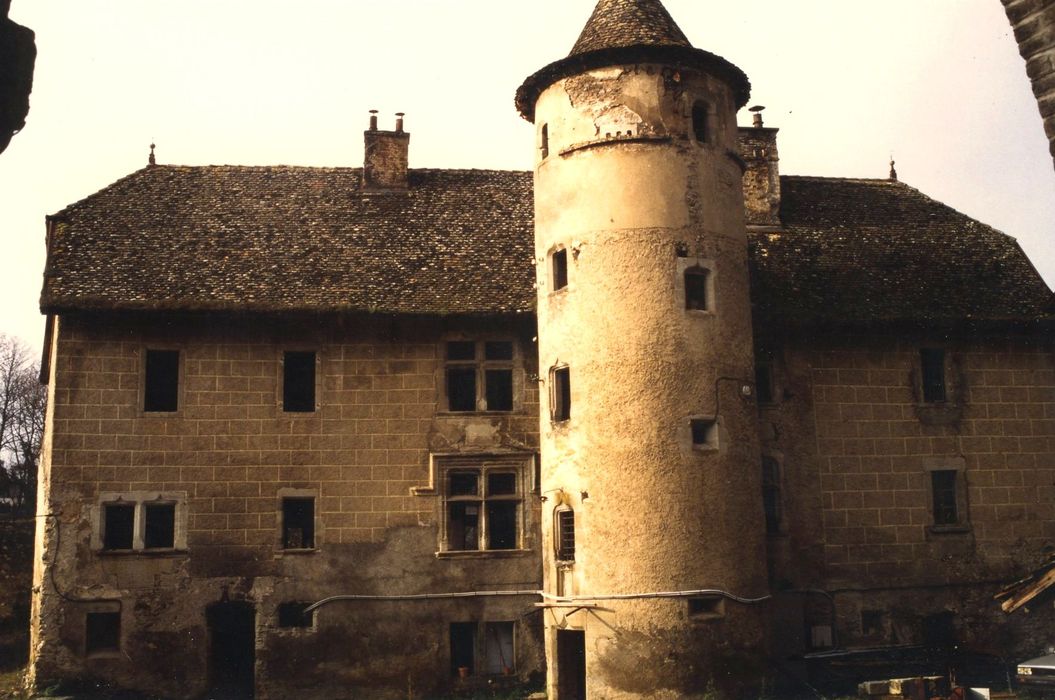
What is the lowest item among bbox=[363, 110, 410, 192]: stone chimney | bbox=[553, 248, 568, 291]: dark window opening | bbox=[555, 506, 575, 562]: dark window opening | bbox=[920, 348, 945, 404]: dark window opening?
bbox=[555, 506, 575, 562]: dark window opening

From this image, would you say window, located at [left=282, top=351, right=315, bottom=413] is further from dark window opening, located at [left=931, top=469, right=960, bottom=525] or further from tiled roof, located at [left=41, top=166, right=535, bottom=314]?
dark window opening, located at [left=931, top=469, right=960, bottom=525]

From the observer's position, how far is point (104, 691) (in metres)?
21.2

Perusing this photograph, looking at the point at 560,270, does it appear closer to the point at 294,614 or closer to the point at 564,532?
the point at 564,532

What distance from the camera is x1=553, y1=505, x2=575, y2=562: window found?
20875mm

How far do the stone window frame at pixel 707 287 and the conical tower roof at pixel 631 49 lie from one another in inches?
151

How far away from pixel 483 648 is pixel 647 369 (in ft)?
22.3

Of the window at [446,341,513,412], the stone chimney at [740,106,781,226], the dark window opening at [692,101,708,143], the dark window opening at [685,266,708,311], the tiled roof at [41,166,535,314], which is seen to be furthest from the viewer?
the stone chimney at [740,106,781,226]

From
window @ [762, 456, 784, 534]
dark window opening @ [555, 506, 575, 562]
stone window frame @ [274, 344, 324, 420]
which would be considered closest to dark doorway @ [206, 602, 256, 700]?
stone window frame @ [274, 344, 324, 420]

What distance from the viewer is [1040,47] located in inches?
253

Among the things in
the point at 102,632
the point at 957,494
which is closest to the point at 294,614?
the point at 102,632

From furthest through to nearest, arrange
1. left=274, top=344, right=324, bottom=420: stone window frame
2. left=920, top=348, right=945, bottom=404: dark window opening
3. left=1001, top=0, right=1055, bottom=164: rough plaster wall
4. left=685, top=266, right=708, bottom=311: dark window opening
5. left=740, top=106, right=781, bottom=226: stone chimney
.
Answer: left=740, top=106, right=781, bottom=226: stone chimney
left=920, top=348, right=945, bottom=404: dark window opening
left=274, top=344, right=324, bottom=420: stone window frame
left=685, top=266, right=708, bottom=311: dark window opening
left=1001, top=0, right=1055, bottom=164: rough plaster wall

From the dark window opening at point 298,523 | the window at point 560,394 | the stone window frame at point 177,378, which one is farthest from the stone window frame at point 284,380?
the window at point 560,394

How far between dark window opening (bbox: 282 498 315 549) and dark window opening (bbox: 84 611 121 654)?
354 cm

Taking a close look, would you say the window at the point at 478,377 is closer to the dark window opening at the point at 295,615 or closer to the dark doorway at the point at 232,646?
the dark window opening at the point at 295,615
